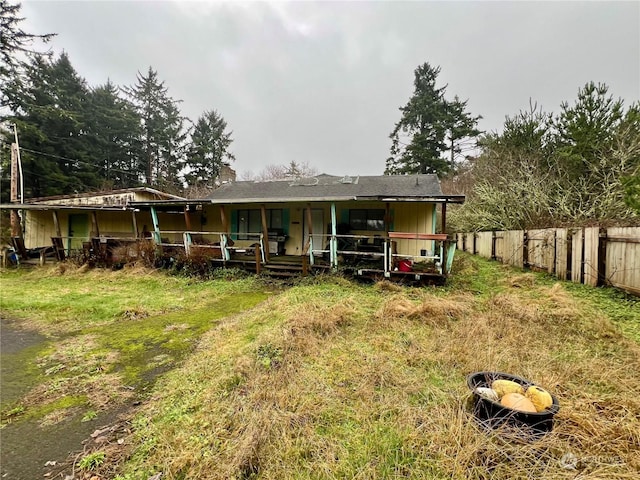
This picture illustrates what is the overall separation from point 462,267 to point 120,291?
32.8 feet

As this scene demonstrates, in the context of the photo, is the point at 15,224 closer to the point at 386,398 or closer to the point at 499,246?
the point at 386,398

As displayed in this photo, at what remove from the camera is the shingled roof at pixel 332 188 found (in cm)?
955

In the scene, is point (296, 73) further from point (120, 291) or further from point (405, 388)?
point (405, 388)

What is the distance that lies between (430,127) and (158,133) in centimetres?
2400

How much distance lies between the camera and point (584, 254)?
6.40 metres

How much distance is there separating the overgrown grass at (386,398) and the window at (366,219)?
500 centimetres

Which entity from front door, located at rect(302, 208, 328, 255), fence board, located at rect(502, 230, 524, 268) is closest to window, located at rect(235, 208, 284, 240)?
front door, located at rect(302, 208, 328, 255)

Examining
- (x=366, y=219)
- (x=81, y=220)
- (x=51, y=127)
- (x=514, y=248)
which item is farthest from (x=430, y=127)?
(x=51, y=127)

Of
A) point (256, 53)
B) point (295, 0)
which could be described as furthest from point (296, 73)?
point (295, 0)

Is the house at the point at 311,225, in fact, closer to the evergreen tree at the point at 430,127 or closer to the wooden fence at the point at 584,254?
the wooden fence at the point at 584,254

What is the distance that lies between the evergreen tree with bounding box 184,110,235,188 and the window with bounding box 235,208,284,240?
19.2 meters

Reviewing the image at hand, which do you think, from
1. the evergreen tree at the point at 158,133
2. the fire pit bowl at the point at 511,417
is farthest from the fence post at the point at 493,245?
the evergreen tree at the point at 158,133

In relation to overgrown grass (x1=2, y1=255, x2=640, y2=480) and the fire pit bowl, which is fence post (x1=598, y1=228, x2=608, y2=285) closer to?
overgrown grass (x1=2, y1=255, x2=640, y2=480)

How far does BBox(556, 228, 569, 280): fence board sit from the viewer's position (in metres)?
7.09
